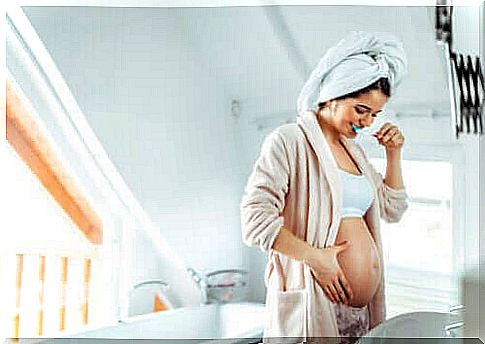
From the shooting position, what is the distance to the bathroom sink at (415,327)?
1.77 m

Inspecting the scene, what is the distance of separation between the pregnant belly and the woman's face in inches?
7.9

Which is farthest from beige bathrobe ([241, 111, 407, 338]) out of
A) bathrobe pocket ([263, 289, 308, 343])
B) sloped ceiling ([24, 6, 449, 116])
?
sloped ceiling ([24, 6, 449, 116])

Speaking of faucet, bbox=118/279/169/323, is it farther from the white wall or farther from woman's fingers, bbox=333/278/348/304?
woman's fingers, bbox=333/278/348/304

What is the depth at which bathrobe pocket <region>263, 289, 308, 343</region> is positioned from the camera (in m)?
1.75

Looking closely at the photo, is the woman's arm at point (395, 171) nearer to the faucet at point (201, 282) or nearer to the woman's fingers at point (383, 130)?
the woman's fingers at point (383, 130)

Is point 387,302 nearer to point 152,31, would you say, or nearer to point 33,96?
point 152,31

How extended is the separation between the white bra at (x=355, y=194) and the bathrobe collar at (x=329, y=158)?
0.01m

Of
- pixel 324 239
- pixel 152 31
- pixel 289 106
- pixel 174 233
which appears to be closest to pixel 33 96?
pixel 152 31

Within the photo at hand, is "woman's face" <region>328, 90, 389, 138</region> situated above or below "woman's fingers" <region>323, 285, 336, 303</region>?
above

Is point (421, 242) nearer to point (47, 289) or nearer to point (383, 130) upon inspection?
point (383, 130)

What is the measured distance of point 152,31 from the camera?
1.79 m

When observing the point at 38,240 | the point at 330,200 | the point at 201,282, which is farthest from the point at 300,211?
the point at 38,240

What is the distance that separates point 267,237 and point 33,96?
59 centimetres

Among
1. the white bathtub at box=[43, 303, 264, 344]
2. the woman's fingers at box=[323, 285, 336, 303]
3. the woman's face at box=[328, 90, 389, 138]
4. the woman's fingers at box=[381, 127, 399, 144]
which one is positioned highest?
the woman's face at box=[328, 90, 389, 138]
